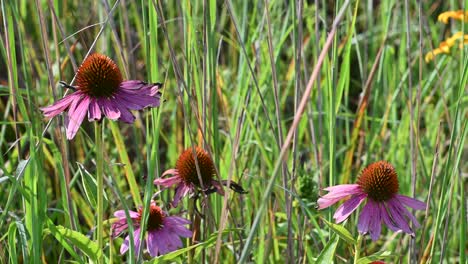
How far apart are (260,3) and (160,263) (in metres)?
0.93

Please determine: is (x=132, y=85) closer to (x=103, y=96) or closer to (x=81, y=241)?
(x=103, y=96)

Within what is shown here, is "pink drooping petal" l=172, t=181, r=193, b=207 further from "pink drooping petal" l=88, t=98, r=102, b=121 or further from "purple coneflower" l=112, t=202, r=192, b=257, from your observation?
A: "pink drooping petal" l=88, t=98, r=102, b=121

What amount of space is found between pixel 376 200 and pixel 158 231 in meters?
0.30

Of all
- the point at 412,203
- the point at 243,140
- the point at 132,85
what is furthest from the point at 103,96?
the point at 243,140

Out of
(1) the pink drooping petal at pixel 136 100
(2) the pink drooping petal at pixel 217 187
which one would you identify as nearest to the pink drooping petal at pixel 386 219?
(2) the pink drooping petal at pixel 217 187

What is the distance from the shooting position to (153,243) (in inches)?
41.0

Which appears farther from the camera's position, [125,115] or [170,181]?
[170,181]

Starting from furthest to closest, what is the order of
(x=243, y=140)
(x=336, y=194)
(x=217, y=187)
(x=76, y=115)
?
(x=243, y=140) → (x=217, y=187) → (x=336, y=194) → (x=76, y=115)

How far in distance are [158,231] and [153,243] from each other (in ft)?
0.08

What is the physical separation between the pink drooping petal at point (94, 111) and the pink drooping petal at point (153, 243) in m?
0.23

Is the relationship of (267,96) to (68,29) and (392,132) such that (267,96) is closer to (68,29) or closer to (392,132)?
(392,132)

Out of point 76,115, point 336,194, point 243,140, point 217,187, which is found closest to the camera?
point 76,115

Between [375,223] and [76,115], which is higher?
[76,115]

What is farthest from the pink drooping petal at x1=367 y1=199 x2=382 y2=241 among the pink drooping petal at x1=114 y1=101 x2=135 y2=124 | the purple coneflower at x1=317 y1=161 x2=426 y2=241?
the pink drooping petal at x1=114 y1=101 x2=135 y2=124
